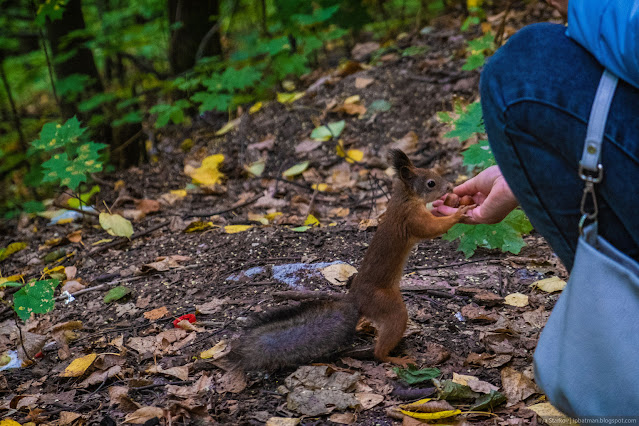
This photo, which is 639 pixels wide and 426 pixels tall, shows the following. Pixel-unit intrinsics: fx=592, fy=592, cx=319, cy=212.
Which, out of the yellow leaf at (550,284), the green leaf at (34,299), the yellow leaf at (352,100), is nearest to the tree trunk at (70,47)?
the yellow leaf at (352,100)

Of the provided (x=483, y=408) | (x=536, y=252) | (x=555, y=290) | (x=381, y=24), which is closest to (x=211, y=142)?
(x=381, y=24)

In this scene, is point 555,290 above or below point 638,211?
below

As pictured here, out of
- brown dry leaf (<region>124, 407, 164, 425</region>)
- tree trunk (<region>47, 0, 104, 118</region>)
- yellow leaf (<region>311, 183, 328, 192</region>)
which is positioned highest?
tree trunk (<region>47, 0, 104, 118</region>)

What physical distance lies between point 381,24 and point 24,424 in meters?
5.61

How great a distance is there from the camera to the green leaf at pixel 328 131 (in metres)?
4.95

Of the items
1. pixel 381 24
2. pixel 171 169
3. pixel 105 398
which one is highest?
pixel 381 24

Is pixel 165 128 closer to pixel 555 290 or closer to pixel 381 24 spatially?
pixel 381 24

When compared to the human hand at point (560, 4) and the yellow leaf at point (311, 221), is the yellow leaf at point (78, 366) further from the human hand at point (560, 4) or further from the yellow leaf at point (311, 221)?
the human hand at point (560, 4)

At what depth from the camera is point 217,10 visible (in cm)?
669

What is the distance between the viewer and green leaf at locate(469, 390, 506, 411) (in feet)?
6.42

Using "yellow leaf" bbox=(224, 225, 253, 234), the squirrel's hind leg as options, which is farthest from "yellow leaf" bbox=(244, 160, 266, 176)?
the squirrel's hind leg

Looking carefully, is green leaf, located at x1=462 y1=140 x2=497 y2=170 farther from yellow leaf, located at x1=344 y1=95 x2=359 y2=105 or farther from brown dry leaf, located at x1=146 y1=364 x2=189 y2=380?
yellow leaf, located at x1=344 y1=95 x2=359 y2=105

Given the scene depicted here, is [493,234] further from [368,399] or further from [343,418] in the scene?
[343,418]

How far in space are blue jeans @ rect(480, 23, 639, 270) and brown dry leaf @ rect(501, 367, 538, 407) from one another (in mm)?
605
